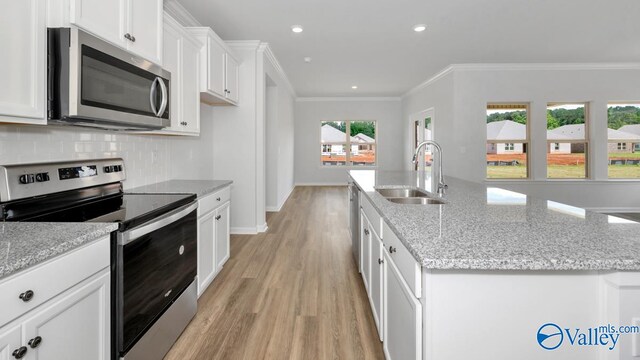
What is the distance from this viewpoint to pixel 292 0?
3150 mm

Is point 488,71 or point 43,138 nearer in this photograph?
point 43,138

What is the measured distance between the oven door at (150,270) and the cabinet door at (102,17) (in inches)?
37.8

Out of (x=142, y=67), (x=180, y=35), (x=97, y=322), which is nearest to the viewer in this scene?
(x=97, y=322)

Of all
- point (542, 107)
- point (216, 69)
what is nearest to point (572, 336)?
point (216, 69)

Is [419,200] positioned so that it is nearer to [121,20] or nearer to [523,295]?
[523,295]

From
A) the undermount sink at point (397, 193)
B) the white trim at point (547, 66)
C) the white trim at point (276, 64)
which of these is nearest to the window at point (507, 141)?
the white trim at point (547, 66)

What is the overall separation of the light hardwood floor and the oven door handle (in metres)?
0.76

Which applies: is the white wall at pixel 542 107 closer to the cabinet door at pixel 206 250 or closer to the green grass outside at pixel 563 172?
the green grass outside at pixel 563 172

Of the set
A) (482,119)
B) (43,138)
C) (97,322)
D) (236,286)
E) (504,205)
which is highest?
(482,119)

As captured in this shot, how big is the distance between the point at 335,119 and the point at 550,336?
29.1 ft

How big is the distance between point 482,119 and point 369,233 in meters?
4.62

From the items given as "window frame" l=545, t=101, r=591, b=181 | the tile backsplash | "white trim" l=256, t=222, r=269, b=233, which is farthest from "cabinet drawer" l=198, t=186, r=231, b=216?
"window frame" l=545, t=101, r=591, b=181

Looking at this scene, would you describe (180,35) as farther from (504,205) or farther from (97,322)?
(504,205)

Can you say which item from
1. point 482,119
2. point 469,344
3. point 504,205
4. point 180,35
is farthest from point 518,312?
point 482,119
